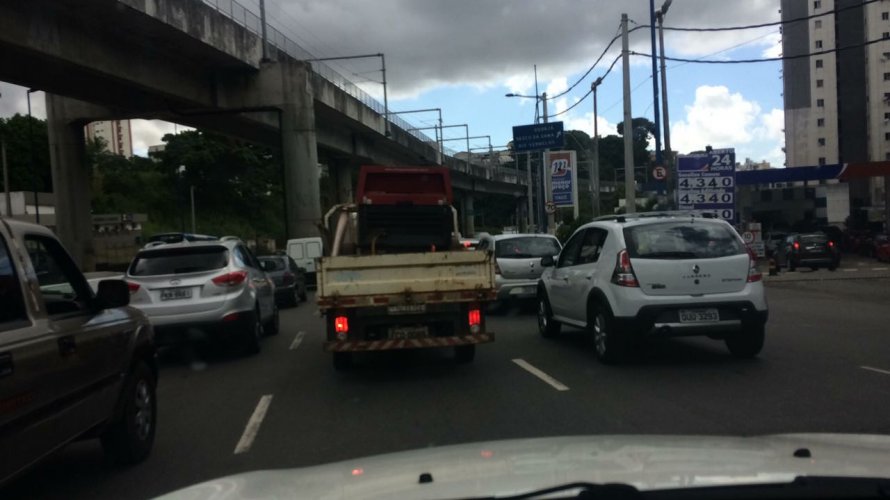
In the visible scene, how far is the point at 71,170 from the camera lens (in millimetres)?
33000

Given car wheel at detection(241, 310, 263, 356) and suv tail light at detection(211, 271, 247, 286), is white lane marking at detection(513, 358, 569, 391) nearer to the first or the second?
car wheel at detection(241, 310, 263, 356)

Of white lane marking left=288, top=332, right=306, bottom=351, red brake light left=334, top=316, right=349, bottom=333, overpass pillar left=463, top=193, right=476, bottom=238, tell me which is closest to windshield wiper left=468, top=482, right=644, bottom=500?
red brake light left=334, top=316, right=349, bottom=333

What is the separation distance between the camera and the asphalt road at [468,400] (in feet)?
20.5

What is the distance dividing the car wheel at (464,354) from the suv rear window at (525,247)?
6285mm

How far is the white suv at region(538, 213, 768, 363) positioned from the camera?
909 cm

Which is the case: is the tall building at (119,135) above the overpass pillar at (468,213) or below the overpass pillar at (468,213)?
above

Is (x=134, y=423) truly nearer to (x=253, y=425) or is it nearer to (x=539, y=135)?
(x=253, y=425)

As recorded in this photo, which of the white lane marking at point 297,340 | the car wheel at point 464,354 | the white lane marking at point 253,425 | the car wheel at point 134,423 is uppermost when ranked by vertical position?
the car wheel at point 134,423

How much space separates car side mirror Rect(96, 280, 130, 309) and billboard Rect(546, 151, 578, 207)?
119 ft

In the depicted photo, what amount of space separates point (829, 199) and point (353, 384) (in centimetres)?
5598

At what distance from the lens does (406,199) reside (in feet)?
39.4

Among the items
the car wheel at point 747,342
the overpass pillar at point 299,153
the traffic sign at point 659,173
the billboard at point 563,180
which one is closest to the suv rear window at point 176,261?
the car wheel at point 747,342

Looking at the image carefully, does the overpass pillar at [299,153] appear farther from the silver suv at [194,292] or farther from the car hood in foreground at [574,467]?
the car hood in foreground at [574,467]

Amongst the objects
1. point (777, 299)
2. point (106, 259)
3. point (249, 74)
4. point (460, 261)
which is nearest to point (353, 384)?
point (460, 261)
